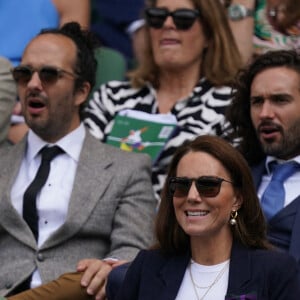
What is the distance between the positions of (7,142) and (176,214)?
1793 mm

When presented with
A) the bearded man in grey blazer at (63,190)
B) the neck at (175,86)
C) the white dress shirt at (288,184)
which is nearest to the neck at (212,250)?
the bearded man in grey blazer at (63,190)

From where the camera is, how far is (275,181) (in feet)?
16.5

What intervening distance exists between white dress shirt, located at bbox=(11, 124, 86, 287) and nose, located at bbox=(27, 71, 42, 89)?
0.81 ft

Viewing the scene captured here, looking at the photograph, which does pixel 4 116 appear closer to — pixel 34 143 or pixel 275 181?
pixel 34 143

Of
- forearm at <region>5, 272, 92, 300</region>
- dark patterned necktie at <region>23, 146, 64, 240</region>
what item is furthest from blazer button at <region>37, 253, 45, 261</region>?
forearm at <region>5, 272, 92, 300</region>

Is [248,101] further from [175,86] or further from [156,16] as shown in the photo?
[156,16]

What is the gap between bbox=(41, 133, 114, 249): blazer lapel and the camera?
5.07 meters

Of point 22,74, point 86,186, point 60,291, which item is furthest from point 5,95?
point 60,291

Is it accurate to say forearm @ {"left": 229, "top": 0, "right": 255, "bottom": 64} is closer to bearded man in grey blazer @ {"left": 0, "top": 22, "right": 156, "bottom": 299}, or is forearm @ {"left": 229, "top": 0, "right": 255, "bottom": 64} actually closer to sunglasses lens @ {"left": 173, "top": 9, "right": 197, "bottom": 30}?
sunglasses lens @ {"left": 173, "top": 9, "right": 197, "bottom": 30}

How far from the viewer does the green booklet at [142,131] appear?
Answer: 5.72m

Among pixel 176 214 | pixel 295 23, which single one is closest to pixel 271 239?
pixel 176 214

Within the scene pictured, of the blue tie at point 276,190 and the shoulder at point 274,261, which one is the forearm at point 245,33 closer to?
the blue tie at point 276,190

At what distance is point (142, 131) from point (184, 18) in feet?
2.22

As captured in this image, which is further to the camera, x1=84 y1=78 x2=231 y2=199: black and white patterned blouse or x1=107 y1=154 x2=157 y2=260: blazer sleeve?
x1=84 y1=78 x2=231 y2=199: black and white patterned blouse
